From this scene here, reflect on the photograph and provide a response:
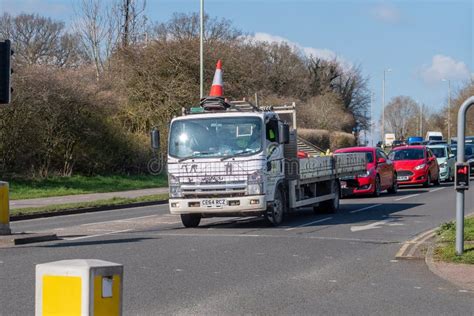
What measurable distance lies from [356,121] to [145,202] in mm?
56415

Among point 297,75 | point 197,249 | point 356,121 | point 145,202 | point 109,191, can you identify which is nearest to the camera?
point 197,249

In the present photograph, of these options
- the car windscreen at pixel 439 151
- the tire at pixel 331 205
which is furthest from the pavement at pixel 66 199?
the car windscreen at pixel 439 151

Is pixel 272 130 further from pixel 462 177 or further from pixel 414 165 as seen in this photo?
pixel 414 165

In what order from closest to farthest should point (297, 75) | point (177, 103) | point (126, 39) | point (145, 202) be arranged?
point (145, 202), point (177, 103), point (126, 39), point (297, 75)

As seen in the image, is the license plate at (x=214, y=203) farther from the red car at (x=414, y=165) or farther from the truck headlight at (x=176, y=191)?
the red car at (x=414, y=165)

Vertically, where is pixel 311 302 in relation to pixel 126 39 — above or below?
below

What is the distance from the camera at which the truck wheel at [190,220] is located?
18.2m

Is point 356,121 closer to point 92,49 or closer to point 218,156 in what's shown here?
point 92,49

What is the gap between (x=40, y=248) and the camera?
46.8ft

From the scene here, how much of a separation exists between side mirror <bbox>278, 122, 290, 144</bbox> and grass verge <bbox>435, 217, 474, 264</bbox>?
4.17 metres

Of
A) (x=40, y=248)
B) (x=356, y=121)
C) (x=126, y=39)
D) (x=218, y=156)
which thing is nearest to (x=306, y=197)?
(x=218, y=156)

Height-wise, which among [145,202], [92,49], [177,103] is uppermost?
[92,49]

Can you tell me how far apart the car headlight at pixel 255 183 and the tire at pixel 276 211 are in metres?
0.83

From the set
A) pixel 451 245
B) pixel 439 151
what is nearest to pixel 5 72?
pixel 451 245
